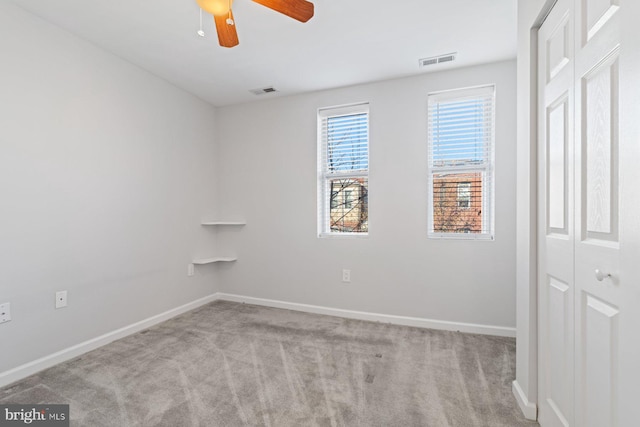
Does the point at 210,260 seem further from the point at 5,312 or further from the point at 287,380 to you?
the point at 287,380

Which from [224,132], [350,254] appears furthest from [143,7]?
[350,254]

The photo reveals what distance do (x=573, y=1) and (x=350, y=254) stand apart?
2498 millimetres

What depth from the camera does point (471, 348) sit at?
2420 mm

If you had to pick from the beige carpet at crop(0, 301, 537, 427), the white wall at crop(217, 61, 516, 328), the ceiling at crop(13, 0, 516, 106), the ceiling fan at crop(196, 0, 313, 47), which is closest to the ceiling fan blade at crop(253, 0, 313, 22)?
the ceiling fan at crop(196, 0, 313, 47)

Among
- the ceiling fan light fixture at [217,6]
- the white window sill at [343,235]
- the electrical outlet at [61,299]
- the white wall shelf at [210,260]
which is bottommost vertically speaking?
the electrical outlet at [61,299]

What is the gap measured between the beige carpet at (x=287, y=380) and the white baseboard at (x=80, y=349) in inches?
2.8

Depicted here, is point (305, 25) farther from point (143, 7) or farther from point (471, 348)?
point (471, 348)

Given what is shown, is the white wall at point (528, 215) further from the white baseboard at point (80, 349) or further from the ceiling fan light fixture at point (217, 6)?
the white baseboard at point (80, 349)

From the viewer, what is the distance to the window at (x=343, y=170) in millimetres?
3203

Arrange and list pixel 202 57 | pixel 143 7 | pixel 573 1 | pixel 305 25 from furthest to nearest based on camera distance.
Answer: pixel 202 57
pixel 305 25
pixel 143 7
pixel 573 1

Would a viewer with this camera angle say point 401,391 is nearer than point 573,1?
No

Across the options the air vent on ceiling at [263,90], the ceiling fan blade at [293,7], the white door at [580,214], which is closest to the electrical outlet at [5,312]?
the ceiling fan blade at [293,7]

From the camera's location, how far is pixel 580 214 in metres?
1.17

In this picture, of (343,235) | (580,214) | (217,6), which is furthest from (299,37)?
(580,214)
